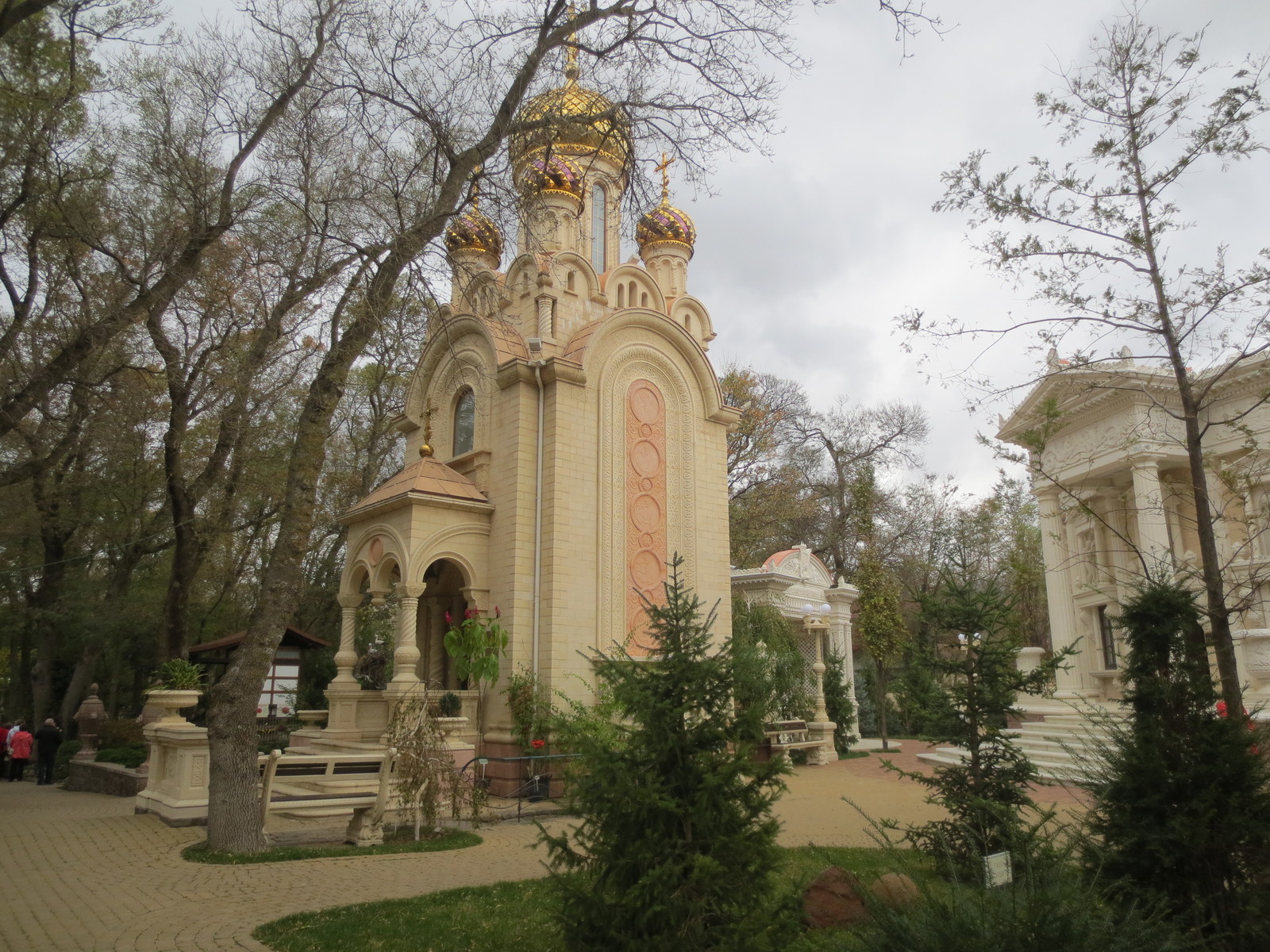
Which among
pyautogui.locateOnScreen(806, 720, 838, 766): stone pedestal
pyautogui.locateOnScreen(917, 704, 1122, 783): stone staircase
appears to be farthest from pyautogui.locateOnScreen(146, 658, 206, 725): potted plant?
pyautogui.locateOnScreen(806, 720, 838, 766): stone pedestal

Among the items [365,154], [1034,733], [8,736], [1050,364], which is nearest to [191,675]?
[365,154]

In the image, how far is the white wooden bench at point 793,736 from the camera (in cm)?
1892

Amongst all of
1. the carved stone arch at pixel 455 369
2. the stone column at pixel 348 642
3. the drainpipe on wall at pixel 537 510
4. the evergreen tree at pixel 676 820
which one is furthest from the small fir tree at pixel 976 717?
the stone column at pixel 348 642

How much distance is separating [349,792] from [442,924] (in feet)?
19.4

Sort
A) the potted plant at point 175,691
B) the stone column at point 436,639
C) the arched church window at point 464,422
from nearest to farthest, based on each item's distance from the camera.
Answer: the potted plant at point 175,691, the stone column at point 436,639, the arched church window at point 464,422

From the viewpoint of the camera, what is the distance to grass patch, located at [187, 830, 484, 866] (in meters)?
8.85

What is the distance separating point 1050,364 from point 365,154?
29.0 ft

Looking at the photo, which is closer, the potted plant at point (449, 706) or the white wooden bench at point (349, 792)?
the white wooden bench at point (349, 792)

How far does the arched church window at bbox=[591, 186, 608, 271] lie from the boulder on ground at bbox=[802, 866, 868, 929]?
15.3 metres

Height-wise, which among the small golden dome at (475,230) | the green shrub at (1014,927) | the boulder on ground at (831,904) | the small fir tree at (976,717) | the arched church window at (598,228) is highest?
the arched church window at (598,228)

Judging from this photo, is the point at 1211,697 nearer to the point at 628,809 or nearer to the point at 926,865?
the point at 926,865

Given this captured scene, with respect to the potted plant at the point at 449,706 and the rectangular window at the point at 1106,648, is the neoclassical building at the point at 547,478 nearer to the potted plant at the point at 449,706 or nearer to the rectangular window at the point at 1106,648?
the potted plant at the point at 449,706

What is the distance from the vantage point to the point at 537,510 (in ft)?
50.1

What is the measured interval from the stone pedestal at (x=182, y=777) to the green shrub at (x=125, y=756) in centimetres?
486
